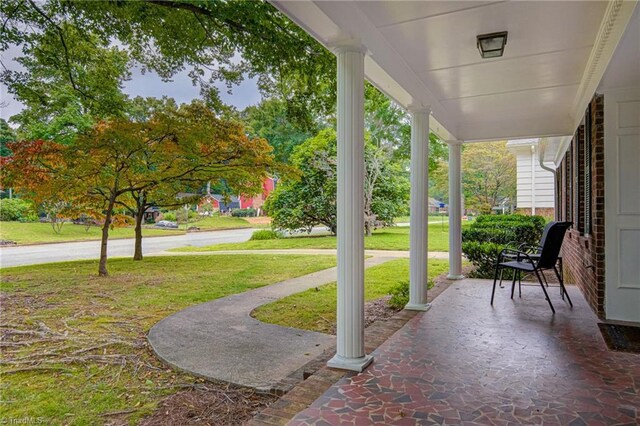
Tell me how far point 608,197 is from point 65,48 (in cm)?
735

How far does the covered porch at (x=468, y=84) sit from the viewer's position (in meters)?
2.60

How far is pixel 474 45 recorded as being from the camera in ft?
10.3

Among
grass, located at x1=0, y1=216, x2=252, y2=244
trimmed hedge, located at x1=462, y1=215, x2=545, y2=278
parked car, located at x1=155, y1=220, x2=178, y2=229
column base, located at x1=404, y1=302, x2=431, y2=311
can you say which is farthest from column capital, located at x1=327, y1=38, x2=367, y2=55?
parked car, located at x1=155, y1=220, x2=178, y2=229

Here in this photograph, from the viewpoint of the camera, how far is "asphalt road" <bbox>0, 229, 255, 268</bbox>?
10.2 metres

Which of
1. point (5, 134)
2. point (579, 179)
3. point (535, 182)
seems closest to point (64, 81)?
point (5, 134)

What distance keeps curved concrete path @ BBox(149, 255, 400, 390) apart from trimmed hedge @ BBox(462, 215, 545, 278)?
147 inches

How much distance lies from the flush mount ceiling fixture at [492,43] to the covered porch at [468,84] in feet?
0.09

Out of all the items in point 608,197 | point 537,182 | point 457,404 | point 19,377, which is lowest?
point 19,377

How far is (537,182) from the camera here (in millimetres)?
11578

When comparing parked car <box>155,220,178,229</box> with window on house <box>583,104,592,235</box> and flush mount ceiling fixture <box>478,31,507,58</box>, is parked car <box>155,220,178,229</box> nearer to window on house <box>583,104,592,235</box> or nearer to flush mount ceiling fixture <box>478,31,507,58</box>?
window on house <box>583,104,592,235</box>

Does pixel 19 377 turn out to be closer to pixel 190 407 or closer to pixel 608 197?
pixel 190 407

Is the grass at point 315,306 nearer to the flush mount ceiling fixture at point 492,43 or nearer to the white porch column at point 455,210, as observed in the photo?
the white porch column at point 455,210

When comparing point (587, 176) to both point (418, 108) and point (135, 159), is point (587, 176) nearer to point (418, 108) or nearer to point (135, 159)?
point (418, 108)

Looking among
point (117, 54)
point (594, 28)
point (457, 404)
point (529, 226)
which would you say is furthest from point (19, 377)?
point (529, 226)
